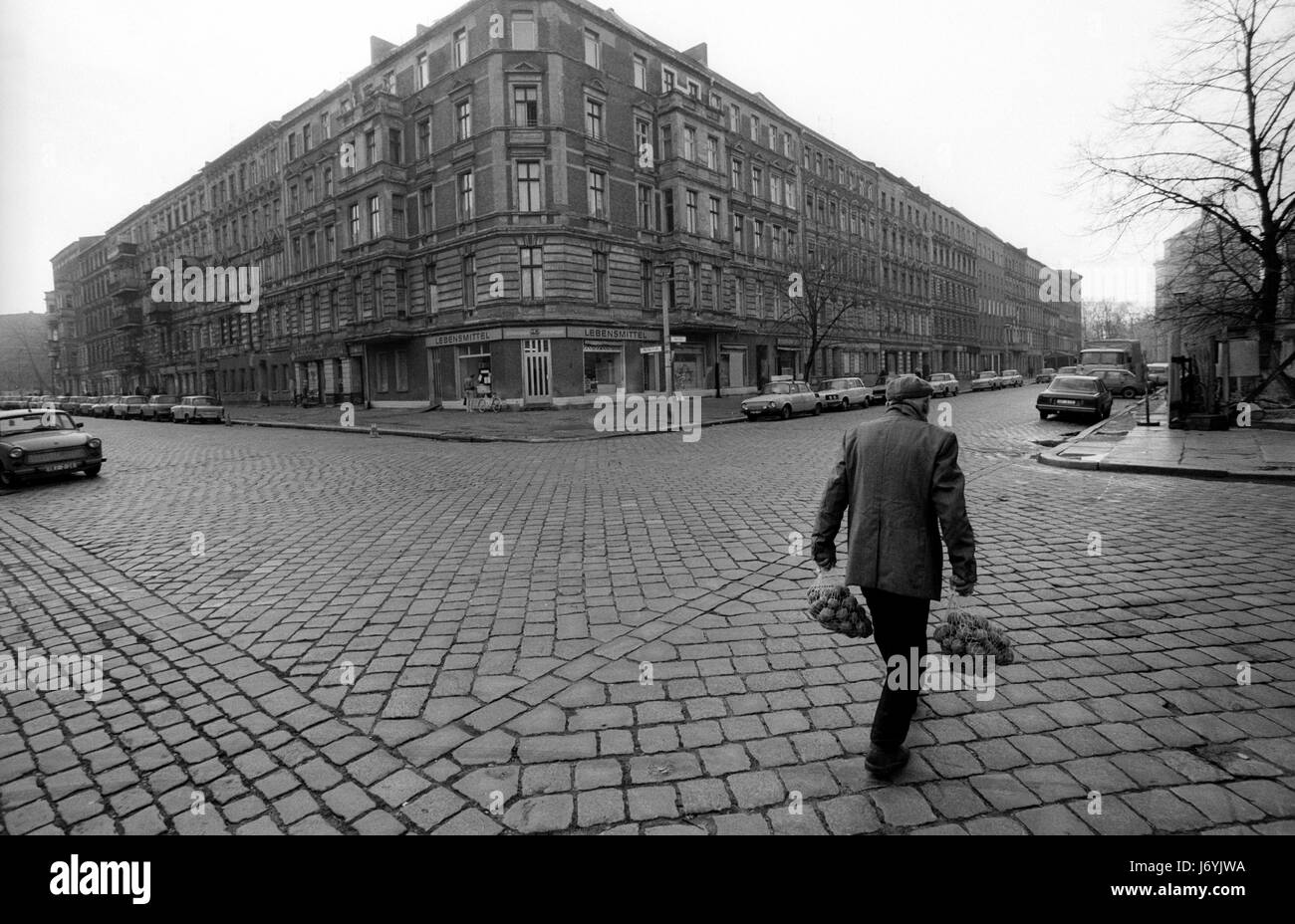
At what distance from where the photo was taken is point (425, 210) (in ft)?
120

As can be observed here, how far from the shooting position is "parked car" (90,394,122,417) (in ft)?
162

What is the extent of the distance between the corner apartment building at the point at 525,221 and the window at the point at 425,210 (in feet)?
0.50

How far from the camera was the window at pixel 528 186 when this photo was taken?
32.6m

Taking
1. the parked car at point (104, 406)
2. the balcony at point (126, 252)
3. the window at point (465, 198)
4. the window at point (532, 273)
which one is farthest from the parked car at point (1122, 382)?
the balcony at point (126, 252)

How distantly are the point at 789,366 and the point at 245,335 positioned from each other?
42220mm

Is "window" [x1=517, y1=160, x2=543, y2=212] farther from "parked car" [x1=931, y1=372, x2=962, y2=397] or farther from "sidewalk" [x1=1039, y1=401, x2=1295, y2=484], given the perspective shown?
"parked car" [x1=931, y1=372, x2=962, y2=397]

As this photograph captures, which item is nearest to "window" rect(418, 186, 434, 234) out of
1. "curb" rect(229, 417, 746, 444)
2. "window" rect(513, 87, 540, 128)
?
"window" rect(513, 87, 540, 128)

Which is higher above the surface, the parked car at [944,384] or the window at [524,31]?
the window at [524,31]

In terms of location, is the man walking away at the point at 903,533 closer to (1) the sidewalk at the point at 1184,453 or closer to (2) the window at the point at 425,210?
(1) the sidewalk at the point at 1184,453

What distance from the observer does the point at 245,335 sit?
176 feet

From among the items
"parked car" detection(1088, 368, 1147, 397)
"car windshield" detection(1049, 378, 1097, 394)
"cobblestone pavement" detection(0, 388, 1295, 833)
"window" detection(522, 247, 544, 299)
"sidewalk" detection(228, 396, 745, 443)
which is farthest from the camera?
"parked car" detection(1088, 368, 1147, 397)

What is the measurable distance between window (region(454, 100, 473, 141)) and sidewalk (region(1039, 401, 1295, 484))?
30303mm
